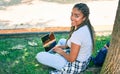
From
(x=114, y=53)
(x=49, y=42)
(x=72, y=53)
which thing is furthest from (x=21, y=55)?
(x=114, y=53)

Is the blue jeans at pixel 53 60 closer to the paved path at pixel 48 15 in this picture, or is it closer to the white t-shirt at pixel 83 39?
the white t-shirt at pixel 83 39

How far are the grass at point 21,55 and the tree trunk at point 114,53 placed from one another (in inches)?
43.0

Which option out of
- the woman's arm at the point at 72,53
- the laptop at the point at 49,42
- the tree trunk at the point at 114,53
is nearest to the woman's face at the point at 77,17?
the woman's arm at the point at 72,53

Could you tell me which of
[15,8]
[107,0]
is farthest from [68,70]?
[107,0]

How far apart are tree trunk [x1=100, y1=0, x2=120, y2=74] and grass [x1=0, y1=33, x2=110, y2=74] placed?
109 centimetres

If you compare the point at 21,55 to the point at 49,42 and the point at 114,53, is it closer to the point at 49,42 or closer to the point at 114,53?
the point at 49,42

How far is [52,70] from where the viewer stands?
4578 mm

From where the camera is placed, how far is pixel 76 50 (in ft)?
13.1

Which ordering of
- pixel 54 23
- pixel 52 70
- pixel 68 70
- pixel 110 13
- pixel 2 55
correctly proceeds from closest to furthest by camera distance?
pixel 68 70 < pixel 52 70 < pixel 2 55 < pixel 54 23 < pixel 110 13

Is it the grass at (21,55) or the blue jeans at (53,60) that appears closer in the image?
the blue jeans at (53,60)

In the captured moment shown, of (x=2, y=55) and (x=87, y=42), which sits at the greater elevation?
(x=87, y=42)

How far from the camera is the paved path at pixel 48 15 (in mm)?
6852

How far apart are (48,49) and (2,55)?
102 cm

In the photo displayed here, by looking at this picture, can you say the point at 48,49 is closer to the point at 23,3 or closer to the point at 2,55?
the point at 2,55
